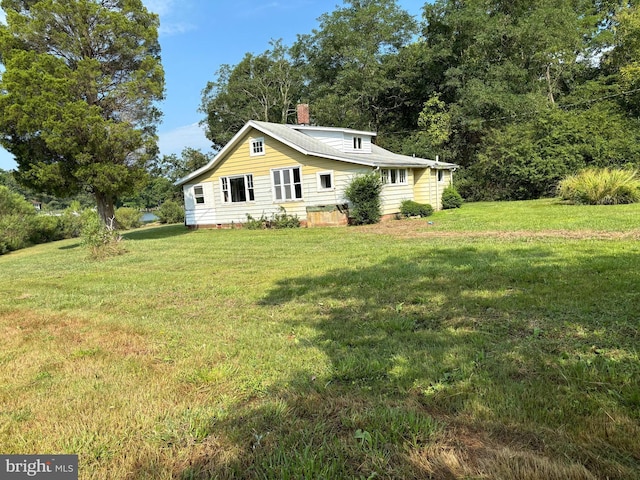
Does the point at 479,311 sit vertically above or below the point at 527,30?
below

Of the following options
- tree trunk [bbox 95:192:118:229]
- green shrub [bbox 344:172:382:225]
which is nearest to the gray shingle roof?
green shrub [bbox 344:172:382:225]

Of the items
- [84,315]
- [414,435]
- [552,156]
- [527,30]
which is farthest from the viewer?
[527,30]

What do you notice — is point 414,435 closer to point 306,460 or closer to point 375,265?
point 306,460

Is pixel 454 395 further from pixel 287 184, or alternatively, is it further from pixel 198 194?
pixel 198 194

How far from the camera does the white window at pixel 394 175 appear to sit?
692 inches

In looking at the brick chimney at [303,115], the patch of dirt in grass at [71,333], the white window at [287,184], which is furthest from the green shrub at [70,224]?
the patch of dirt in grass at [71,333]

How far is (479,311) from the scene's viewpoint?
13.6ft

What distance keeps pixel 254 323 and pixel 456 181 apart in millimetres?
26622

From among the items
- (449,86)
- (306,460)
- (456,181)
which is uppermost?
(449,86)

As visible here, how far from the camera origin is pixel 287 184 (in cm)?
1838

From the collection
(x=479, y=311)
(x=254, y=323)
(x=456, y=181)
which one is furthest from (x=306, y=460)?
(x=456, y=181)

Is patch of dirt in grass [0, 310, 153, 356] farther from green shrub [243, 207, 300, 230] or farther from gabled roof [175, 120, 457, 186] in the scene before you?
green shrub [243, 207, 300, 230]

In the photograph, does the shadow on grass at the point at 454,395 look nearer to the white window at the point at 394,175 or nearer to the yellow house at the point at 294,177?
the yellow house at the point at 294,177

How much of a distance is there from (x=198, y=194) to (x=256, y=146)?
14.9 ft
